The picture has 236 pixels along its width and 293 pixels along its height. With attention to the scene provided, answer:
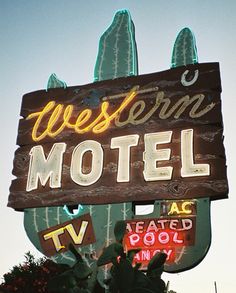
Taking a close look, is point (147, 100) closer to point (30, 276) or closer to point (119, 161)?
point (119, 161)

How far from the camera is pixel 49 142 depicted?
337 inches

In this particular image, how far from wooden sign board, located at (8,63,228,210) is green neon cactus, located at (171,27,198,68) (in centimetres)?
24

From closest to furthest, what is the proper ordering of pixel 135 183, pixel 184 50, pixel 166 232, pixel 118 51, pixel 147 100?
pixel 166 232
pixel 135 183
pixel 147 100
pixel 184 50
pixel 118 51

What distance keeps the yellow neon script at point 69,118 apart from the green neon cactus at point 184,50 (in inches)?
39.7

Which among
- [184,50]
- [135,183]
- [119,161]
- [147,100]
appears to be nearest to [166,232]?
[135,183]

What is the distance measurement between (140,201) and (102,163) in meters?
1.14

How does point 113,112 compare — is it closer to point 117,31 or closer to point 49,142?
point 49,142

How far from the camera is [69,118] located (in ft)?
28.3

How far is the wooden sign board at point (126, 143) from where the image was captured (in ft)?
23.6

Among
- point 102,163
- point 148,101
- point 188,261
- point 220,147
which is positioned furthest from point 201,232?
point 148,101

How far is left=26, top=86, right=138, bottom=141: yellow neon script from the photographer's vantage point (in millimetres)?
8242

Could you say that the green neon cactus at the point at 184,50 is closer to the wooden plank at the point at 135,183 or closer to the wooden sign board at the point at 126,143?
the wooden sign board at the point at 126,143

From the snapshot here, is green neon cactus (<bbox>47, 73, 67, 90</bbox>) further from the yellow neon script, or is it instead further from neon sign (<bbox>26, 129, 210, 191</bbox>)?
neon sign (<bbox>26, 129, 210, 191</bbox>)

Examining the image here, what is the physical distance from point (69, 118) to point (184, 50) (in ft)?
9.04
